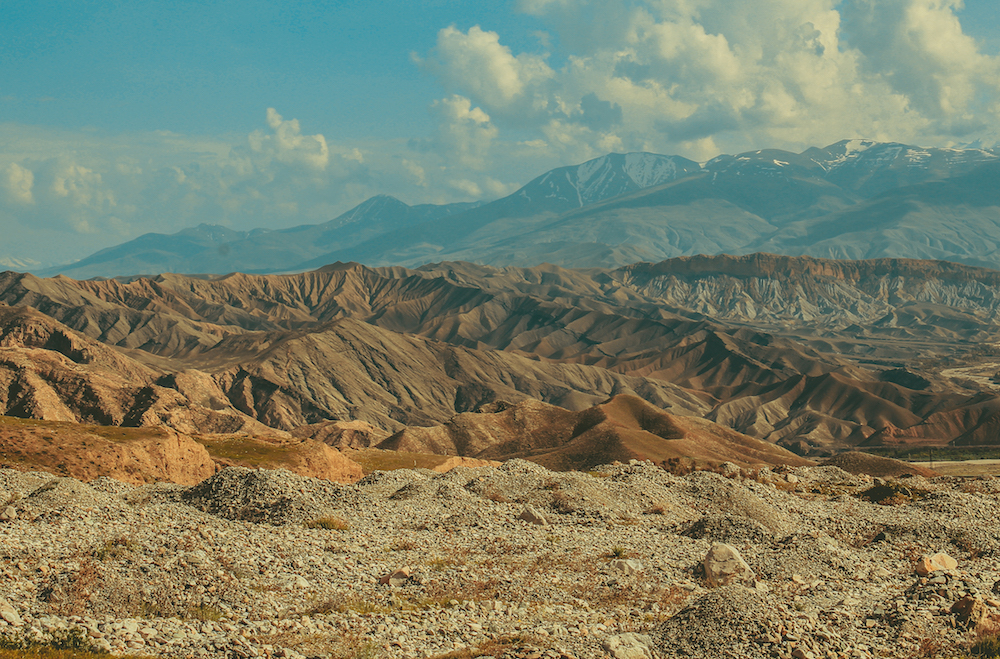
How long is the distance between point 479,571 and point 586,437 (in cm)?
6249

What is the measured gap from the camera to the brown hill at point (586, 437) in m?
83.2

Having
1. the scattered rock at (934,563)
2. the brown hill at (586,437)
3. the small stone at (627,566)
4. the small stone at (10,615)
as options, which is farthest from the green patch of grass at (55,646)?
the brown hill at (586,437)

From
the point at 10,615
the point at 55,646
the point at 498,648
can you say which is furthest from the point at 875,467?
the point at 10,615

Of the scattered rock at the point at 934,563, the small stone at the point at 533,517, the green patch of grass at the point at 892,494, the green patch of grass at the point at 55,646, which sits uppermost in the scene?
the green patch of grass at the point at 55,646

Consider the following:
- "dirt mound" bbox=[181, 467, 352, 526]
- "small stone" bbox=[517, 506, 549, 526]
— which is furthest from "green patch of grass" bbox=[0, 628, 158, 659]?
"small stone" bbox=[517, 506, 549, 526]

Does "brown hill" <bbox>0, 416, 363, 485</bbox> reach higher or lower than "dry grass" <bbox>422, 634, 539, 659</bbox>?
lower

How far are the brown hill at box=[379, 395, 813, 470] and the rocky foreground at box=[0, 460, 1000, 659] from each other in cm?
4386

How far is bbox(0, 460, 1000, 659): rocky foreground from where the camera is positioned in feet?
60.4

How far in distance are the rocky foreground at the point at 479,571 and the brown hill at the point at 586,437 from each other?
144 ft

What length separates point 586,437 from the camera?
86625 millimetres

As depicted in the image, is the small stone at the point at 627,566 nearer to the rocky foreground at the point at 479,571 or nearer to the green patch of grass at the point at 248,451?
the rocky foreground at the point at 479,571

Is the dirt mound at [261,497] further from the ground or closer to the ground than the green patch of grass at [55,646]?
closer to the ground

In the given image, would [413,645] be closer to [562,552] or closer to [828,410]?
[562,552]

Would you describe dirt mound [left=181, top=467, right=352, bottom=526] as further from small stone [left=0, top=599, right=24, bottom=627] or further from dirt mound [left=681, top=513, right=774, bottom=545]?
dirt mound [left=681, top=513, right=774, bottom=545]
